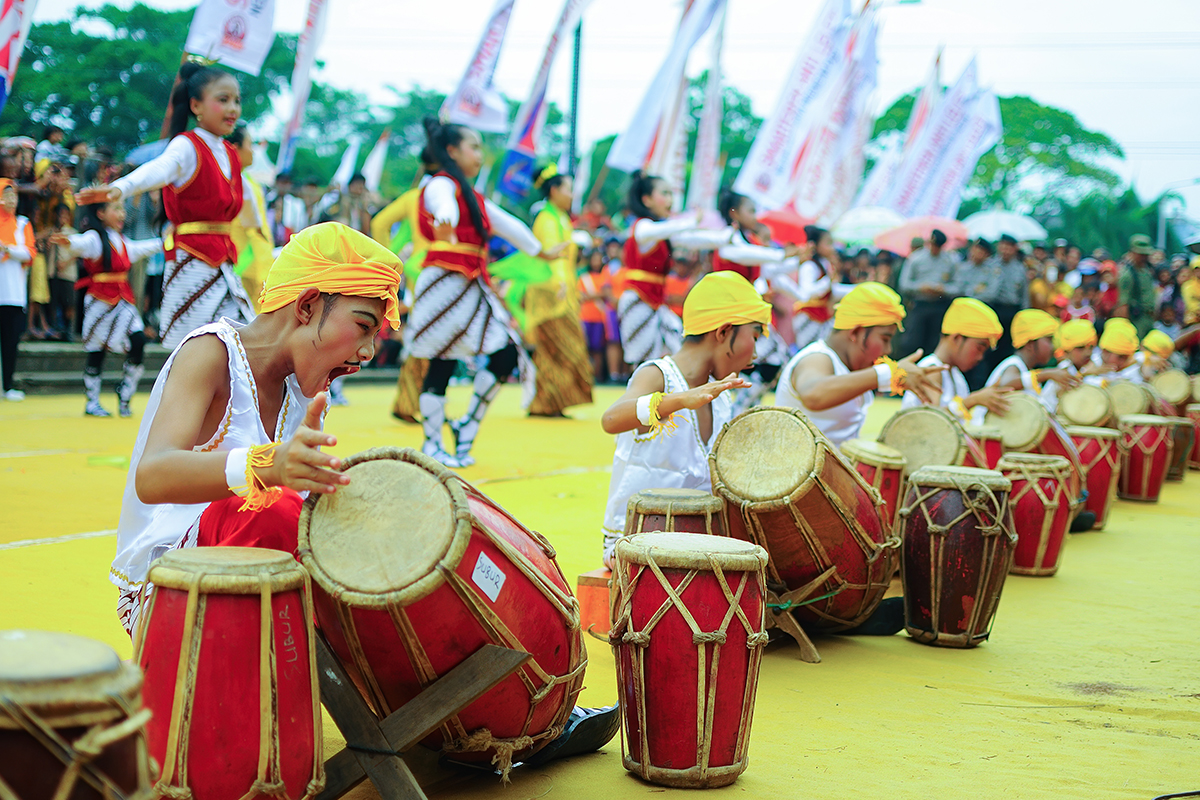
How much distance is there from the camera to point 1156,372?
10.7m

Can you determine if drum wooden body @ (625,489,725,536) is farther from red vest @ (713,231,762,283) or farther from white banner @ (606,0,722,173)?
white banner @ (606,0,722,173)

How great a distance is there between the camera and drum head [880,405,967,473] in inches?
187

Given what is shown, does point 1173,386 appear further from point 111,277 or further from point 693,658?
point 111,277

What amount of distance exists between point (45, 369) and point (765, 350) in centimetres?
744

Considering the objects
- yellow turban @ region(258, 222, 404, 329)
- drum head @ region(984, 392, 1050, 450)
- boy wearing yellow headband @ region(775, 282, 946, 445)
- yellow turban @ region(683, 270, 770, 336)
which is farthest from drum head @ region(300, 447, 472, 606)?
drum head @ region(984, 392, 1050, 450)

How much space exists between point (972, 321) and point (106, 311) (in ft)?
22.4

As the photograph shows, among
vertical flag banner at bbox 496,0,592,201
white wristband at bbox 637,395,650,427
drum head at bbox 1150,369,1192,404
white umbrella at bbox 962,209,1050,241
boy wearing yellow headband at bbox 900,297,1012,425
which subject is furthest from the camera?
white umbrella at bbox 962,209,1050,241

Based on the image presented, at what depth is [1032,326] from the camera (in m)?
8.25

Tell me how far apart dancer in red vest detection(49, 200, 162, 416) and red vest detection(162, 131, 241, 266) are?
3.53 meters

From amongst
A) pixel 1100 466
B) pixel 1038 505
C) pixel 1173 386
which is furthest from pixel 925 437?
pixel 1173 386

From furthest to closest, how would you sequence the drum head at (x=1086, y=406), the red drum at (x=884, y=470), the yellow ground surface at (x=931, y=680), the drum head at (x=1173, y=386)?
the drum head at (x=1173, y=386) < the drum head at (x=1086, y=406) < the red drum at (x=884, y=470) < the yellow ground surface at (x=931, y=680)

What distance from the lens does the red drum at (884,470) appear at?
14.4ft

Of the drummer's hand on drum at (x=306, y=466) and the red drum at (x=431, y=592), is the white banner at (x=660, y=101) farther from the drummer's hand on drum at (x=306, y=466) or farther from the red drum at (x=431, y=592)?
the drummer's hand on drum at (x=306, y=466)

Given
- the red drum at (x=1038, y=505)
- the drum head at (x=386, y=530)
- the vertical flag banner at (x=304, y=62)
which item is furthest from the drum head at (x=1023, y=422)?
the vertical flag banner at (x=304, y=62)
